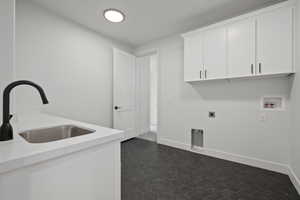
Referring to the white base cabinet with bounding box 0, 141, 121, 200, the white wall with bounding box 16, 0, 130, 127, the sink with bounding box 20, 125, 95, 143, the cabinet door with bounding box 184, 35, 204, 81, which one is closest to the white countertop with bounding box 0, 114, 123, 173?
the white base cabinet with bounding box 0, 141, 121, 200

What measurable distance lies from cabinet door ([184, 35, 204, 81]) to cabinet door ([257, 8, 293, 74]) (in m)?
0.85

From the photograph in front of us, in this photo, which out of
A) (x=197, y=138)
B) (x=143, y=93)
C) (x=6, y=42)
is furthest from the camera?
(x=143, y=93)

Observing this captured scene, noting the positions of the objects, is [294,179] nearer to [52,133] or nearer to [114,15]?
[52,133]

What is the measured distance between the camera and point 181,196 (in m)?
1.54

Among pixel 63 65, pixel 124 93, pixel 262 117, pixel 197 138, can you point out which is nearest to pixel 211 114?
pixel 197 138

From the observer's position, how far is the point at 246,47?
1.99 m

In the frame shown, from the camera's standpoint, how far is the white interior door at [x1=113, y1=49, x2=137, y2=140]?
316cm

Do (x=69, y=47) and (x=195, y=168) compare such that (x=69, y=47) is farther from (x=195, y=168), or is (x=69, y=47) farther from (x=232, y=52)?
(x=195, y=168)

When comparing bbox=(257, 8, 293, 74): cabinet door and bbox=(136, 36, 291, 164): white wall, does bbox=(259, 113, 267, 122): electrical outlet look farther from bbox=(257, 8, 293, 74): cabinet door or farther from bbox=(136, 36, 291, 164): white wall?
bbox=(257, 8, 293, 74): cabinet door

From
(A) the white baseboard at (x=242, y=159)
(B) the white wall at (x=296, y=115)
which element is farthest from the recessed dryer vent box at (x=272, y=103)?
(A) the white baseboard at (x=242, y=159)

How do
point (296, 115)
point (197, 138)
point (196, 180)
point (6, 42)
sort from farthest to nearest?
point (197, 138)
point (196, 180)
point (296, 115)
point (6, 42)

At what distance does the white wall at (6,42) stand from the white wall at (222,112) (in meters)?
2.64

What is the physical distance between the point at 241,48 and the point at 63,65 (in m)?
3.08

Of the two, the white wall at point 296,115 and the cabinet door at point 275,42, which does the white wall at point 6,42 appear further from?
the white wall at point 296,115
